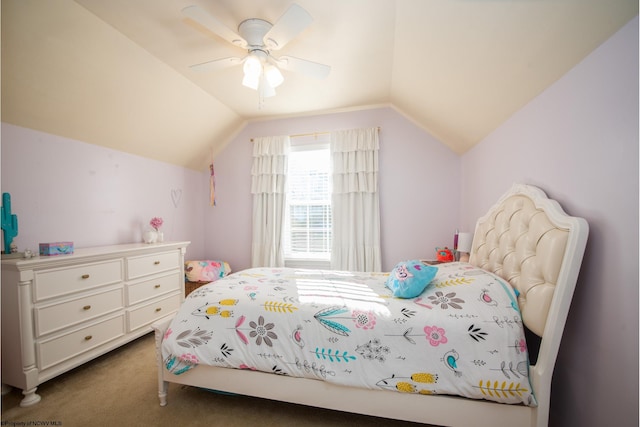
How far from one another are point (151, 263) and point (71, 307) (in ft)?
2.35

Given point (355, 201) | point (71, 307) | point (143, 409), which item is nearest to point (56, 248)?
point (71, 307)

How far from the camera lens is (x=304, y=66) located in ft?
6.64

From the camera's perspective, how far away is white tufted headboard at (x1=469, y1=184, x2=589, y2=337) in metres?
1.20

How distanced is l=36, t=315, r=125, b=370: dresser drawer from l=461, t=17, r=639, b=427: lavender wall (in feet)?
10.7

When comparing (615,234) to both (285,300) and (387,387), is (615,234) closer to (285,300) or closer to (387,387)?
(387,387)

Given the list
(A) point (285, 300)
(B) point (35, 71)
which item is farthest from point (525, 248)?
(B) point (35, 71)

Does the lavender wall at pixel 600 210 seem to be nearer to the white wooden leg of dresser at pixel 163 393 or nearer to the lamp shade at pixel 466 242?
the lamp shade at pixel 466 242

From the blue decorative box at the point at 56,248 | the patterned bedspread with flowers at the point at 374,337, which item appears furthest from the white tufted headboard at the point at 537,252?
the blue decorative box at the point at 56,248

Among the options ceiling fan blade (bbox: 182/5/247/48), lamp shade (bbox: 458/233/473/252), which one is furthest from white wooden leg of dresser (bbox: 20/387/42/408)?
lamp shade (bbox: 458/233/473/252)

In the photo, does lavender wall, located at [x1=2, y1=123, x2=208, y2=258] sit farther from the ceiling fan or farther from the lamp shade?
the lamp shade

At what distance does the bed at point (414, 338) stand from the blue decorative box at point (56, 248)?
1.13 metres

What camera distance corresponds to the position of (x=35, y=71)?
185 cm

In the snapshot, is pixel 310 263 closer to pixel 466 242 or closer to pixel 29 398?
pixel 466 242

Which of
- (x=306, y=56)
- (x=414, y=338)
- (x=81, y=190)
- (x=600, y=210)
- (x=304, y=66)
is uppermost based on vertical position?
(x=306, y=56)
